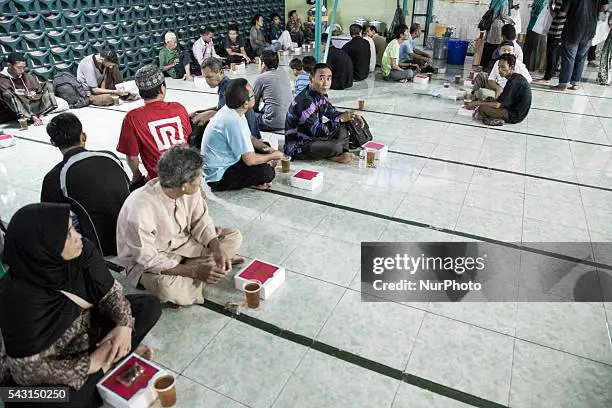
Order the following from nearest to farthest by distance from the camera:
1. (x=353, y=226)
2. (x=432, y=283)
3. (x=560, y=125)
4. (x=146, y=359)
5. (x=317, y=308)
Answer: (x=146, y=359)
(x=317, y=308)
(x=432, y=283)
(x=353, y=226)
(x=560, y=125)

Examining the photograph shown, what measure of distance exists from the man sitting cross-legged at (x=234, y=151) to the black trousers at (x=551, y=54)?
640 cm

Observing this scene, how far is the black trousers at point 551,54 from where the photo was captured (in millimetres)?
7723

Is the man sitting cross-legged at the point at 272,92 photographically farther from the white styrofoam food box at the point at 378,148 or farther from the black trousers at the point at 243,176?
the black trousers at the point at 243,176

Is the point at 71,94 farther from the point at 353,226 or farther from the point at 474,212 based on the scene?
the point at 474,212

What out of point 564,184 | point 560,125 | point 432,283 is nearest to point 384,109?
point 560,125

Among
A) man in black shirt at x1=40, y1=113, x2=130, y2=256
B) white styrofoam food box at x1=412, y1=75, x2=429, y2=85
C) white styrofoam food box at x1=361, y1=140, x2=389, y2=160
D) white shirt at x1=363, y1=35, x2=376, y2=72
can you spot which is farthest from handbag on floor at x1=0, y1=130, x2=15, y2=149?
white styrofoam food box at x1=412, y1=75, x2=429, y2=85

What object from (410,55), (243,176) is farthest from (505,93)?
(243,176)

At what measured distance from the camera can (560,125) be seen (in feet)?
19.0

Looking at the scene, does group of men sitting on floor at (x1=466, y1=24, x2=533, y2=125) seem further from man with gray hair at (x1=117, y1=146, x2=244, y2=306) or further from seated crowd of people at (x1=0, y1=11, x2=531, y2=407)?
man with gray hair at (x1=117, y1=146, x2=244, y2=306)

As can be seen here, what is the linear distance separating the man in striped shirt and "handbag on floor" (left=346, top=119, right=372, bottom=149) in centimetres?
492

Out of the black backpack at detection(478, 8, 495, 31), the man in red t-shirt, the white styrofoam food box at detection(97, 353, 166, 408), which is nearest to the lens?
the white styrofoam food box at detection(97, 353, 166, 408)

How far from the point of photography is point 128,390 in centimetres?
196

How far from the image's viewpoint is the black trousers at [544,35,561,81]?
7.72 m

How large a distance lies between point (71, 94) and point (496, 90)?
624cm
